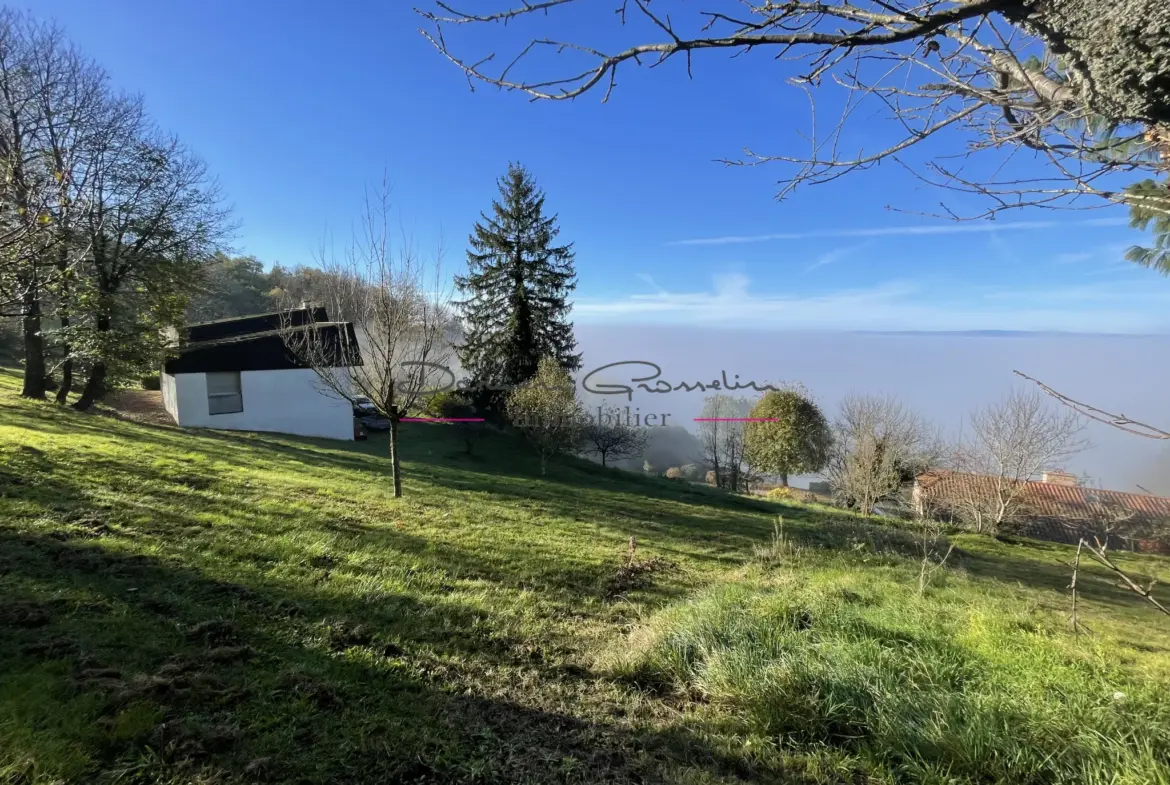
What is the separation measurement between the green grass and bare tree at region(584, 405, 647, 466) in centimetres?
1615

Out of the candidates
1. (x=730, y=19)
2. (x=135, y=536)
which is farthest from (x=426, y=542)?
(x=730, y=19)

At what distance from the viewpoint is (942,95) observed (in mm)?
2312

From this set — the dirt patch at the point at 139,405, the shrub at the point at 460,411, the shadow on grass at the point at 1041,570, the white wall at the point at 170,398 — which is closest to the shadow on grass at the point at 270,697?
the shadow on grass at the point at 1041,570

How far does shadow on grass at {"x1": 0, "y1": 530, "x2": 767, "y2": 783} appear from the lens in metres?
2.07

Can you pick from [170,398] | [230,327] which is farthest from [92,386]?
[230,327]

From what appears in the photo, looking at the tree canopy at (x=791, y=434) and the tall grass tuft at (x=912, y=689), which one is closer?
the tall grass tuft at (x=912, y=689)

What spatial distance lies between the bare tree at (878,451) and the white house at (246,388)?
58.7ft

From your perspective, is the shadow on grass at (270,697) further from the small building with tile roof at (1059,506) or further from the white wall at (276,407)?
the small building with tile roof at (1059,506)

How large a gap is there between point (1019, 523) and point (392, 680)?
71.7 ft

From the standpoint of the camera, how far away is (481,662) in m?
3.36

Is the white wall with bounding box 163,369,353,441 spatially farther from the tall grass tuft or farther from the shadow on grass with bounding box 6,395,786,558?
the tall grass tuft

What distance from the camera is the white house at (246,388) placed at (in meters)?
16.3

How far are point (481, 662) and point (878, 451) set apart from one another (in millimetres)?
17758

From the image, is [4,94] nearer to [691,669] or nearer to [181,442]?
[181,442]
